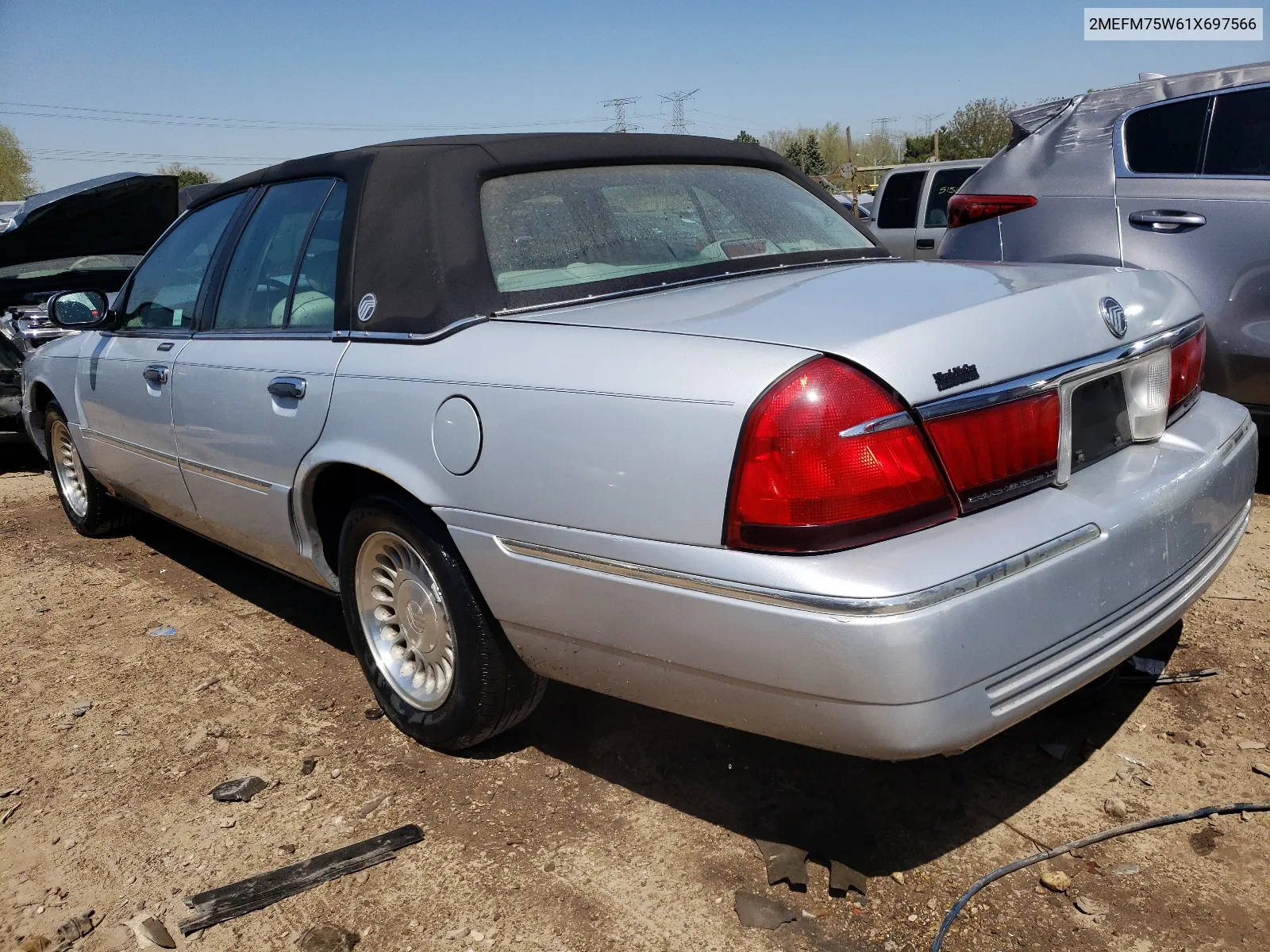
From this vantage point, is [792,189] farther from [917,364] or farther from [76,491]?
[76,491]

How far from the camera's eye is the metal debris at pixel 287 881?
2.35 metres

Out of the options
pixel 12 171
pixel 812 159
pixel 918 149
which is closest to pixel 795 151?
pixel 812 159

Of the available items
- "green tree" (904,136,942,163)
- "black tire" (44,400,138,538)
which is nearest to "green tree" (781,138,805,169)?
"green tree" (904,136,942,163)

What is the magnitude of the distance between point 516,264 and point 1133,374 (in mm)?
1513

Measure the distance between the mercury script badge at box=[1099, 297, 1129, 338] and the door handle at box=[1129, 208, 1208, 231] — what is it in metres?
2.36

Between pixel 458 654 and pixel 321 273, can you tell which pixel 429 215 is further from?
pixel 458 654

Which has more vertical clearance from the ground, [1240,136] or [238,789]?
[1240,136]

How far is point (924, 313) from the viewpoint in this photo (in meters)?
2.15

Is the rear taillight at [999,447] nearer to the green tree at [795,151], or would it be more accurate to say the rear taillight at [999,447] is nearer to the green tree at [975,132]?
the green tree at [975,132]

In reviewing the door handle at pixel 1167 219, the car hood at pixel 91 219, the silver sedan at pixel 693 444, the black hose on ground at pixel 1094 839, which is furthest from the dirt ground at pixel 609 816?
the car hood at pixel 91 219

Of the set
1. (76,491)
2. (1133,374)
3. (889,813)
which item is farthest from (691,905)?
(76,491)

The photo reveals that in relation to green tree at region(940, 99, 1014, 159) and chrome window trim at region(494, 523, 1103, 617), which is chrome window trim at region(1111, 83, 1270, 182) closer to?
chrome window trim at region(494, 523, 1103, 617)

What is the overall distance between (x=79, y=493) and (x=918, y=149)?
153ft

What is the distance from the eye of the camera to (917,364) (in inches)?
78.9
